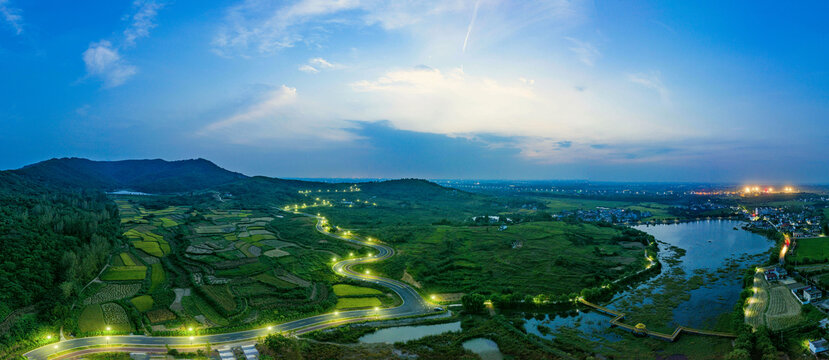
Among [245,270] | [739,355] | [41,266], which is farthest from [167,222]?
[739,355]

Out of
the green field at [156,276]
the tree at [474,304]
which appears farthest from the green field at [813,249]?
the green field at [156,276]

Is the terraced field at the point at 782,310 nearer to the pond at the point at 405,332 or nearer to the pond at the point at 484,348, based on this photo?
the pond at the point at 484,348

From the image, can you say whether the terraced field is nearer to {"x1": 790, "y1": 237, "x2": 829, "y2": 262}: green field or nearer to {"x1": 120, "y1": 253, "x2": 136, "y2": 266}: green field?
{"x1": 790, "y1": 237, "x2": 829, "y2": 262}: green field

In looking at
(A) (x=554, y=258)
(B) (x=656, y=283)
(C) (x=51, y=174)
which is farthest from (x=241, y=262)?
(C) (x=51, y=174)

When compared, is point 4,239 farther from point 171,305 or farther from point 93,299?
point 171,305

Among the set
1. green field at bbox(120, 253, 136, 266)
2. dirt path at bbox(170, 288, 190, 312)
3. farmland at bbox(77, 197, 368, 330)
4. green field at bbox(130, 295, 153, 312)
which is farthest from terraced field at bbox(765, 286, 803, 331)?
green field at bbox(120, 253, 136, 266)

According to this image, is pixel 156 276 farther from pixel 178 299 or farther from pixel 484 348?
pixel 484 348

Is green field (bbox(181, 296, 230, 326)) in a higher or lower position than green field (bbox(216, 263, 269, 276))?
lower
